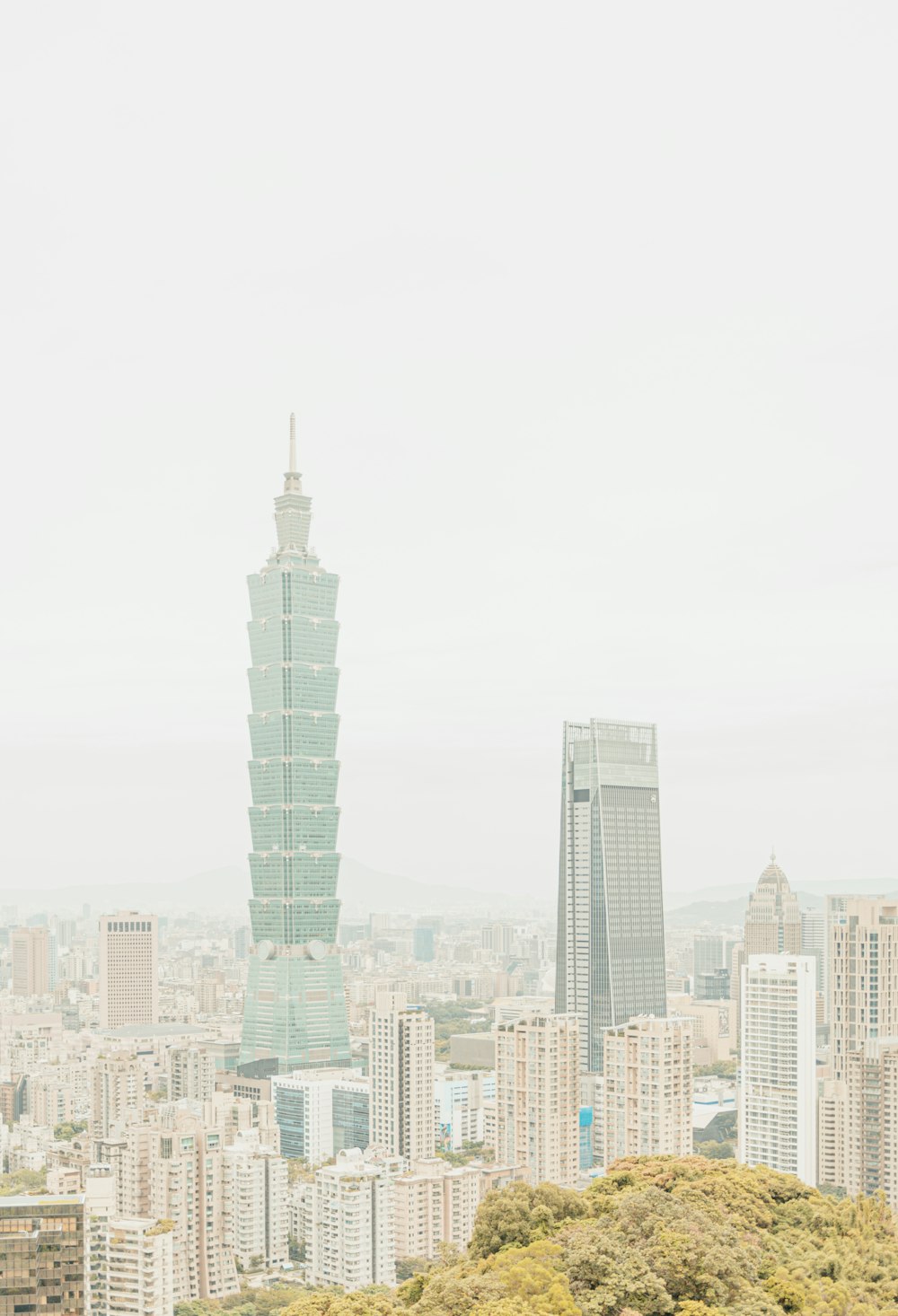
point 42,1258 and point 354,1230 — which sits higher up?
point 42,1258

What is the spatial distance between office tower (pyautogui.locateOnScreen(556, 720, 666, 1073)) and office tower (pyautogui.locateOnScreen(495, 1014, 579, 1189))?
7.69m

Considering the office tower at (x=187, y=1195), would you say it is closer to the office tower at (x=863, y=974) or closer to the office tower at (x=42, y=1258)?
the office tower at (x=42, y=1258)

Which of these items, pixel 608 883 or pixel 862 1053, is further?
pixel 608 883

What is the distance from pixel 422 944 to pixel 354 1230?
42.2 meters

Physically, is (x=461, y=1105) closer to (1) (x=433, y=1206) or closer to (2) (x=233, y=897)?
(1) (x=433, y=1206)

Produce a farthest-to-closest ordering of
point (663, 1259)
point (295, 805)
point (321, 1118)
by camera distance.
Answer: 1. point (295, 805)
2. point (321, 1118)
3. point (663, 1259)

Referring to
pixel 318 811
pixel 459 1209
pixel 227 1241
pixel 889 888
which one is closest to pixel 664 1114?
pixel 459 1209

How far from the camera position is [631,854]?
24812 millimetres

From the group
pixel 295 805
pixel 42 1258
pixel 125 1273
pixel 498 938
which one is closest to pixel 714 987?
pixel 295 805

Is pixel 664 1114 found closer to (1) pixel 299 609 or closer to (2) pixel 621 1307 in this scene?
(2) pixel 621 1307

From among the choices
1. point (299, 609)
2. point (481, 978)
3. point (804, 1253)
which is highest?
point (299, 609)

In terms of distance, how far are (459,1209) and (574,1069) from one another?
285 centimetres

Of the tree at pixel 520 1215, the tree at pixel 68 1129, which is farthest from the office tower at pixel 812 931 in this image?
the tree at pixel 520 1215

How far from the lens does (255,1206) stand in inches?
533
